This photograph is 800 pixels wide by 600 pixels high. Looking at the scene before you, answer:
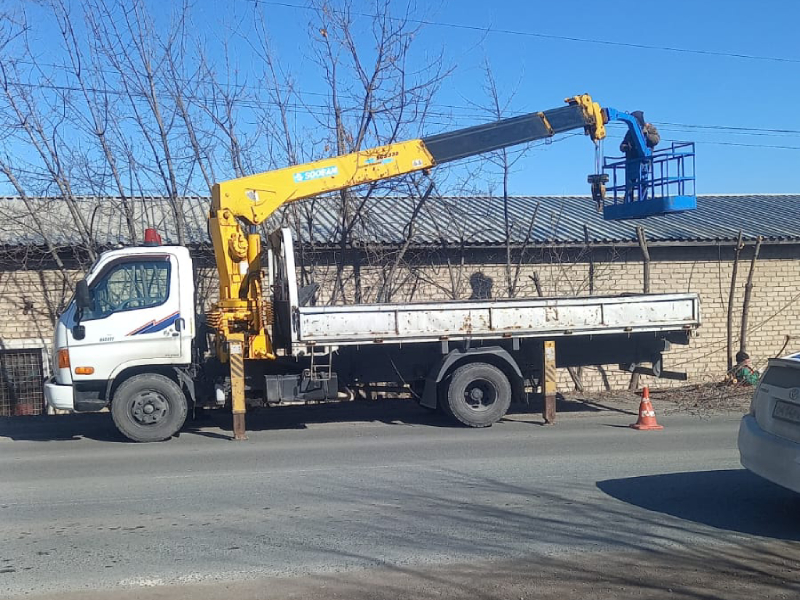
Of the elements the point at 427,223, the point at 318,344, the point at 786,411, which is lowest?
A: the point at 786,411

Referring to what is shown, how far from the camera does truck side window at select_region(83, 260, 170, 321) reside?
35.9 feet

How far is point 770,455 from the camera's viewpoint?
253 inches

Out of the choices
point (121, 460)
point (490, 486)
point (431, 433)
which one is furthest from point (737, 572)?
point (121, 460)

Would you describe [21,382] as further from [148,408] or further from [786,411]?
[786,411]

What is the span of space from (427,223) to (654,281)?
5.16m

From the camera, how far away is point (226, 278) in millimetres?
11508

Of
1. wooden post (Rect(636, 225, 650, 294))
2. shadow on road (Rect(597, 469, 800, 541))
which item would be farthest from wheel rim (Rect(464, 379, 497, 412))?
wooden post (Rect(636, 225, 650, 294))

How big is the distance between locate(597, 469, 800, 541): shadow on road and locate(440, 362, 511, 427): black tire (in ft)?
12.1

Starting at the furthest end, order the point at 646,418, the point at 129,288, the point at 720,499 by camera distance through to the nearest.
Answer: the point at 646,418
the point at 129,288
the point at 720,499

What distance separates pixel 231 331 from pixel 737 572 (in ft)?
25.9

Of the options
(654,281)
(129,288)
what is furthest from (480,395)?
(654,281)

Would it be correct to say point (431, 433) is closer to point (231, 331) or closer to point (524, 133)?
point (231, 331)

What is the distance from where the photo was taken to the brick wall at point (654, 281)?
16750 millimetres

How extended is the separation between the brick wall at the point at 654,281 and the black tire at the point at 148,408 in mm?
5141
